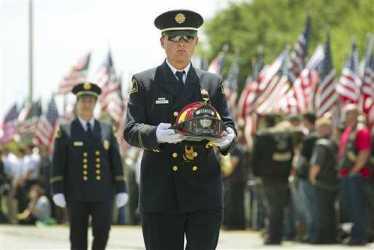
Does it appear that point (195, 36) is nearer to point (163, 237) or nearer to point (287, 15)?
point (163, 237)

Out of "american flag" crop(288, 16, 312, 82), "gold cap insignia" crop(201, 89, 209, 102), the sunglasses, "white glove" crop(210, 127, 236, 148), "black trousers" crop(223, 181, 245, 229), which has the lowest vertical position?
"black trousers" crop(223, 181, 245, 229)

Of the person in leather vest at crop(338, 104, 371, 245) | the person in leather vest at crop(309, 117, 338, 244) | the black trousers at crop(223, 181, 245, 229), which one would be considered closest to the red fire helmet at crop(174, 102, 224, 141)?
the person in leather vest at crop(338, 104, 371, 245)

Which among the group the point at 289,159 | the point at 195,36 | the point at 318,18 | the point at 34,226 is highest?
the point at 318,18

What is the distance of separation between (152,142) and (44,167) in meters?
19.3

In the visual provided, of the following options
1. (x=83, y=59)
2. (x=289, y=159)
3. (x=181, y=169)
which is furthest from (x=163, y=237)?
(x=83, y=59)

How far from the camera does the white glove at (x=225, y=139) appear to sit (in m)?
7.08

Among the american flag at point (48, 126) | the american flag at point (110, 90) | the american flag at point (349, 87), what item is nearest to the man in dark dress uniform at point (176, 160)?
the american flag at point (349, 87)

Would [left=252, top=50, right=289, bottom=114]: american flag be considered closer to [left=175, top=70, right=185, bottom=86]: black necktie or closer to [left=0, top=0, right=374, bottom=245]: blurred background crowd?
[left=0, top=0, right=374, bottom=245]: blurred background crowd

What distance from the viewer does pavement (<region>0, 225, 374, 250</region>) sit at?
630 inches

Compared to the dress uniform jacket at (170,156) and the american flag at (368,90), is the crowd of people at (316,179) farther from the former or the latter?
the dress uniform jacket at (170,156)

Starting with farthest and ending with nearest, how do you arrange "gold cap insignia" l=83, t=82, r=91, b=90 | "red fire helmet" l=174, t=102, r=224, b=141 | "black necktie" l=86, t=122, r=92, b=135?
"gold cap insignia" l=83, t=82, r=91, b=90
"black necktie" l=86, t=122, r=92, b=135
"red fire helmet" l=174, t=102, r=224, b=141

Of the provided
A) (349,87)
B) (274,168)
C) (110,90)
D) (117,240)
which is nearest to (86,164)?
(274,168)

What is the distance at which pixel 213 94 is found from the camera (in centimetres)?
737

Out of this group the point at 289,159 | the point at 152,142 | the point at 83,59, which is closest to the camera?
the point at 152,142
